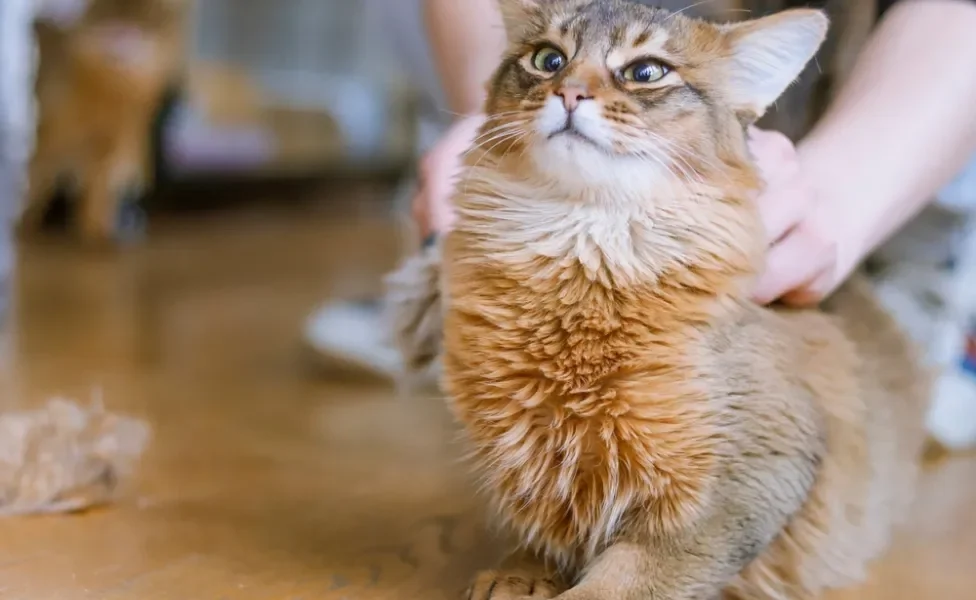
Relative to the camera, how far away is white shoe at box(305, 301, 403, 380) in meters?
1.95

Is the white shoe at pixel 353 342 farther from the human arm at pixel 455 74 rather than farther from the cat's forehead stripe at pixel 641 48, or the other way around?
the cat's forehead stripe at pixel 641 48

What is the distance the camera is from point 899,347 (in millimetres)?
1257

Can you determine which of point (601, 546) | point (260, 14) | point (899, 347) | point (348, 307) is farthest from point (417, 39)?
point (260, 14)

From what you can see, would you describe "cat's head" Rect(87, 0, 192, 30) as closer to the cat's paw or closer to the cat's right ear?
the cat's right ear

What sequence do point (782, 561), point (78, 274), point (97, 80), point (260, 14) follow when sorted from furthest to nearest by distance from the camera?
point (260, 14) < point (97, 80) < point (78, 274) < point (782, 561)

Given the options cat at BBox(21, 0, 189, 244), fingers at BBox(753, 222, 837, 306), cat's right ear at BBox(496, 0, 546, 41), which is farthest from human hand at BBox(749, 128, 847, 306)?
cat at BBox(21, 0, 189, 244)

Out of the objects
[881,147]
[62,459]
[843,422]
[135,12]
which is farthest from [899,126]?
[135,12]

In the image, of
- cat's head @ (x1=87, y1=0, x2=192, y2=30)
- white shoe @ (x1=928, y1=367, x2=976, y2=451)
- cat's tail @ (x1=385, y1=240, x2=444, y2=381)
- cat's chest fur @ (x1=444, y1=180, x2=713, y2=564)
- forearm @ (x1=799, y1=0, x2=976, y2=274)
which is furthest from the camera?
cat's head @ (x1=87, y1=0, x2=192, y2=30)

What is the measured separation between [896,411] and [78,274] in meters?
2.51

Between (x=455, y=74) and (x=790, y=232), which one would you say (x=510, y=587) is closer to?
(x=790, y=232)

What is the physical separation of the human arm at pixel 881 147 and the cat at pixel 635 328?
3.4 inches

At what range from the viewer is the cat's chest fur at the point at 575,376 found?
873 millimetres

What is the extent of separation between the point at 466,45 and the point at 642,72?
491mm

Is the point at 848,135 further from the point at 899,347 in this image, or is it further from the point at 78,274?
the point at 78,274
